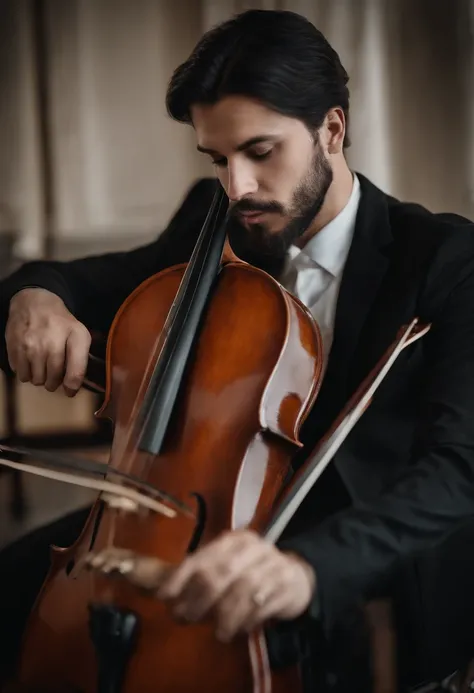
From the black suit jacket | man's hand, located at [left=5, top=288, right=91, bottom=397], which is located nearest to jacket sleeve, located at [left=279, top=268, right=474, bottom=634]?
the black suit jacket

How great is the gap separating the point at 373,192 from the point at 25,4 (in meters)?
1.19

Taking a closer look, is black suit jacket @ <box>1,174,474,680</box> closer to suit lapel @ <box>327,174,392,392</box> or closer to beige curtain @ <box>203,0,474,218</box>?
suit lapel @ <box>327,174,392,392</box>

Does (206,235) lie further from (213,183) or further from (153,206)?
(153,206)

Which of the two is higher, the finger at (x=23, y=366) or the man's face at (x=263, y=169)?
the man's face at (x=263, y=169)

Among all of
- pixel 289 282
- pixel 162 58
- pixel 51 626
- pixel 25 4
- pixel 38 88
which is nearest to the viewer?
pixel 51 626

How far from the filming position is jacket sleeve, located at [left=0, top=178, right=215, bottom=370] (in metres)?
0.91

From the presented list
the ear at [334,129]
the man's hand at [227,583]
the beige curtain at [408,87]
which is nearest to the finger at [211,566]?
the man's hand at [227,583]

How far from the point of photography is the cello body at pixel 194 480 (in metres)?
0.59

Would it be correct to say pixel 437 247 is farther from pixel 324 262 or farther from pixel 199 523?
pixel 199 523

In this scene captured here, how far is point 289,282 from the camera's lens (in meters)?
0.90

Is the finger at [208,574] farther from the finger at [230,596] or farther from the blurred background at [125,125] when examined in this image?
the blurred background at [125,125]

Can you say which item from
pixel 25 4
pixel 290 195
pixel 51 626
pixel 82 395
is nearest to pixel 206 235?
pixel 290 195

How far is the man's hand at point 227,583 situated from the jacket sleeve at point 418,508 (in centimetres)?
5

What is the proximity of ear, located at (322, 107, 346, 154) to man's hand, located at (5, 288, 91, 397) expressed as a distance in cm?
34
